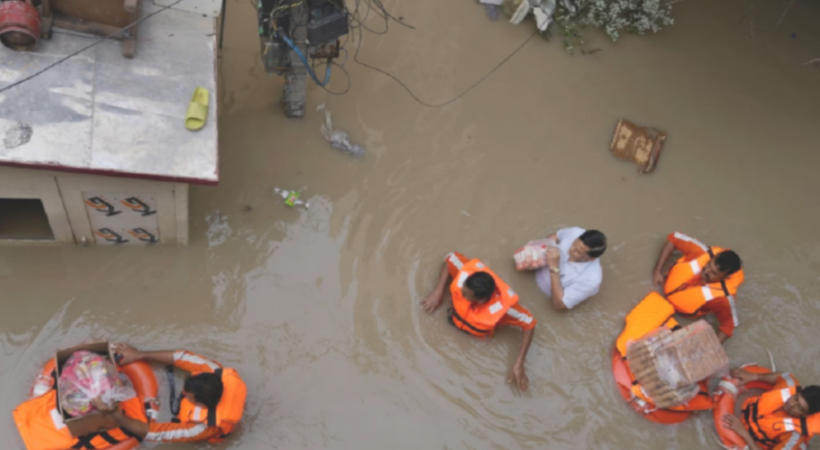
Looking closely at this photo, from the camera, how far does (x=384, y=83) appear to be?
22.2 feet

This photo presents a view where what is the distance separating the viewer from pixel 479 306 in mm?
5117

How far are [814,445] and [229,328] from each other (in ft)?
15.7

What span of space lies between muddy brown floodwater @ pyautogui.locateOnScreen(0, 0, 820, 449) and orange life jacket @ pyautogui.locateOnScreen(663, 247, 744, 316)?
0.94ft

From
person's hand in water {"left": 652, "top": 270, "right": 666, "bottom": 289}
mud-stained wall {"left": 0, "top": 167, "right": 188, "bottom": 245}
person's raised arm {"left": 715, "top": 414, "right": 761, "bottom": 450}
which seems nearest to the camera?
mud-stained wall {"left": 0, "top": 167, "right": 188, "bottom": 245}

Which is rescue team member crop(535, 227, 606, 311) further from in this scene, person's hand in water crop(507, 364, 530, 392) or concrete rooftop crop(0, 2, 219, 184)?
concrete rooftop crop(0, 2, 219, 184)

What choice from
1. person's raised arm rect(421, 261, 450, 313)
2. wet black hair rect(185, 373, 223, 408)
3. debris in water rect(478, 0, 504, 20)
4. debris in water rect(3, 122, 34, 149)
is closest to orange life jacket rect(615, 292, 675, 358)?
person's raised arm rect(421, 261, 450, 313)

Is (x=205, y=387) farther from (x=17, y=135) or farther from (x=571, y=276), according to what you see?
(x=571, y=276)

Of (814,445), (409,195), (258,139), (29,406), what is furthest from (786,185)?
(29,406)

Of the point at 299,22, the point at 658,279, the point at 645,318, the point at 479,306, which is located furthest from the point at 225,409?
the point at 658,279

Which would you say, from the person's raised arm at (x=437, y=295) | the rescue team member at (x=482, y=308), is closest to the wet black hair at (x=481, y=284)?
the rescue team member at (x=482, y=308)

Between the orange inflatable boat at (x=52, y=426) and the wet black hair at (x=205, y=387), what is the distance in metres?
0.51

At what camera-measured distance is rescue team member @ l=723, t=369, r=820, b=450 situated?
4.90 metres

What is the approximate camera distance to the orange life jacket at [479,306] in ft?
16.7

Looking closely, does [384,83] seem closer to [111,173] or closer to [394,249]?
[394,249]
